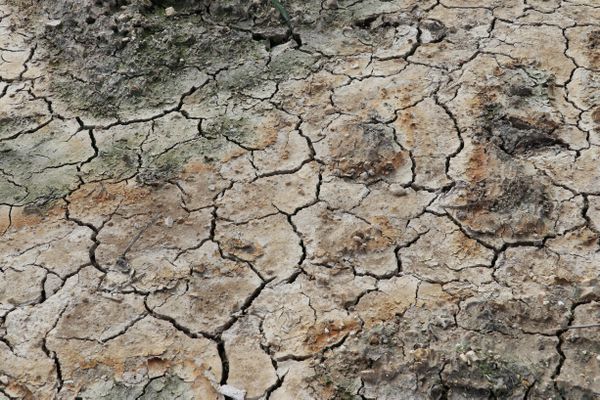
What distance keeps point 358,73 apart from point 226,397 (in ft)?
6.96

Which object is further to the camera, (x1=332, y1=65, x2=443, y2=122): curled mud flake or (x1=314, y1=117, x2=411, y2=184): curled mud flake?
(x1=332, y1=65, x2=443, y2=122): curled mud flake

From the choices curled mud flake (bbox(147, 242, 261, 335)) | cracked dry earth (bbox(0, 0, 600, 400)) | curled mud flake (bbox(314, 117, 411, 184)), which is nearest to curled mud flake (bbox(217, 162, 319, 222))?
cracked dry earth (bbox(0, 0, 600, 400))

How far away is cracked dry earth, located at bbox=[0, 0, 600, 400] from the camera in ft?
8.29

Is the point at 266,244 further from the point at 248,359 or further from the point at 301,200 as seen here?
the point at 248,359

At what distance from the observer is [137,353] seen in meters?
2.63

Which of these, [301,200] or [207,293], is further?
[301,200]

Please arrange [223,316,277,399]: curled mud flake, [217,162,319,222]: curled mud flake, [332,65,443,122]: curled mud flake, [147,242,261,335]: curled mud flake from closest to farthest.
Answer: [223,316,277,399]: curled mud flake → [147,242,261,335]: curled mud flake → [217,162,319,222]: curled mud flake → [332,65,443,122]: curled mud flake

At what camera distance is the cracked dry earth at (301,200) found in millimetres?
2527

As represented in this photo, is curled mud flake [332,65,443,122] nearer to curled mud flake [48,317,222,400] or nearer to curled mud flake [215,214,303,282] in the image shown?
curled mud flake [215,214,303,282]

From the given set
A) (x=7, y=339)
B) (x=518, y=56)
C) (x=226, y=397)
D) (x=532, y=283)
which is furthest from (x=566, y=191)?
(x=7, y=339)

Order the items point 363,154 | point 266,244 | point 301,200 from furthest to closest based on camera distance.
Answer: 1. point 363,154
2. point 301,200
3. point 266,244

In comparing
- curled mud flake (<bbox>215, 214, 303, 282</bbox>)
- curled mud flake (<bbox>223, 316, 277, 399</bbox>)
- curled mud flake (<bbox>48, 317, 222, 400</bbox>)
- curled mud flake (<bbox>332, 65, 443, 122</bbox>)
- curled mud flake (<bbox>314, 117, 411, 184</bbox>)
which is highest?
curled mud flake (<bbox>332, 65, 443, 122</bbox>)

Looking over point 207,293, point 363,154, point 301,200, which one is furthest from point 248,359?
point 363,154

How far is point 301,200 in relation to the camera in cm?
320
